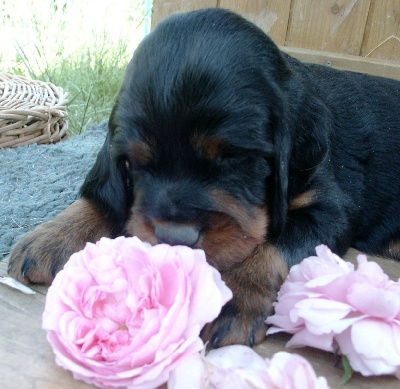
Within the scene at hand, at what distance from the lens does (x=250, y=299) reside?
1.98 m

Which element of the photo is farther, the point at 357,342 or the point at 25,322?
the point at 25,322

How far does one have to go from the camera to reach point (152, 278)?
1.68m

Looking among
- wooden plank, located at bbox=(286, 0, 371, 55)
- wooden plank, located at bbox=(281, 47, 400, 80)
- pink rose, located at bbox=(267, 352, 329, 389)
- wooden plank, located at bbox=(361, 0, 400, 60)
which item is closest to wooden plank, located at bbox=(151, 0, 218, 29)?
wooden plank, located at bbox=(286, 0, 371, 55)

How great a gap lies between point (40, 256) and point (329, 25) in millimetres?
3526

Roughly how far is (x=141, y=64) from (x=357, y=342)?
1.18 metres

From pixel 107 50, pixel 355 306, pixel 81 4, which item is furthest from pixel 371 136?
pixel 81 4

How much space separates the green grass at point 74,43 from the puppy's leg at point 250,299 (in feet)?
15.2

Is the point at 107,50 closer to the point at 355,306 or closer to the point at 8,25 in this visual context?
the point at 8,25

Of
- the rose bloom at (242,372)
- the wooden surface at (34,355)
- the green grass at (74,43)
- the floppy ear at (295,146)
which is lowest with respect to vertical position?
the green grass at (74,43)

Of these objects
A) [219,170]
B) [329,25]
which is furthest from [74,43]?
[219,170]

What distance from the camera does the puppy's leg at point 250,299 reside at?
187 cm

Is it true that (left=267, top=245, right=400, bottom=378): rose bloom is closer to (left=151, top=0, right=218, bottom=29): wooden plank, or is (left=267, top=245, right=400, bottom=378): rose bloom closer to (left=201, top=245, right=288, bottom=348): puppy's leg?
(left=201, top=245, right=288, bottom=348): puppy's leg

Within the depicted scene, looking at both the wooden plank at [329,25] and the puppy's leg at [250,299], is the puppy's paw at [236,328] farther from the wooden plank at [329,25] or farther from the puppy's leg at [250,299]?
the wooden plank at [329,25]

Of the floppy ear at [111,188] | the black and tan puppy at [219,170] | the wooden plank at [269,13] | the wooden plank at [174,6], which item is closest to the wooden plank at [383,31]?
the wooden plank at [269,13]
